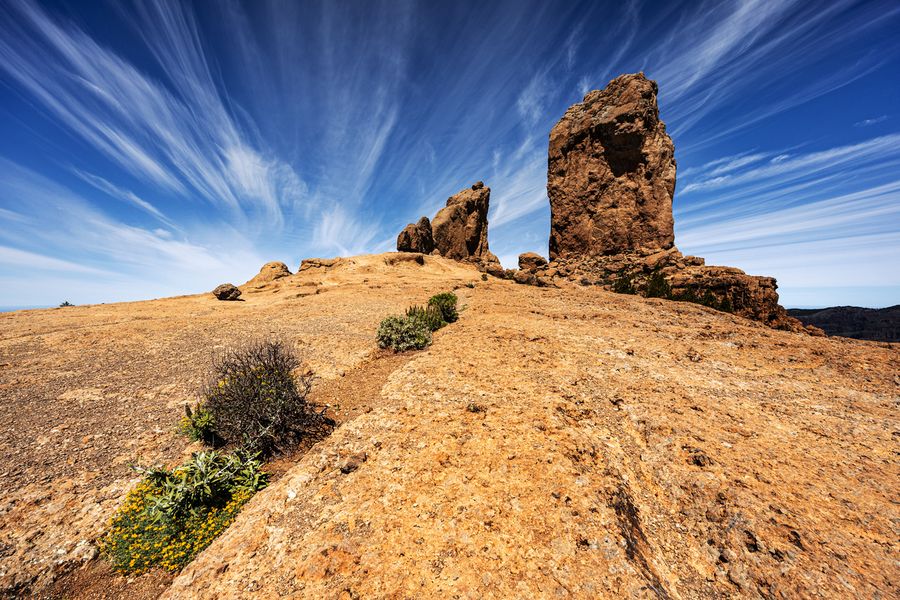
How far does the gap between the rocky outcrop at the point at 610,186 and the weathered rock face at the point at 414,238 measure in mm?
17978

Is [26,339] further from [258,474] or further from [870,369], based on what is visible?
[870,369]

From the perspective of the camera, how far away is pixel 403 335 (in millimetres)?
9914

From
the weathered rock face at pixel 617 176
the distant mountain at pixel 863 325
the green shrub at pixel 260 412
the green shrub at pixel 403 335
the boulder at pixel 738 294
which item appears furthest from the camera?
the weathered rock face at pixel 617 176

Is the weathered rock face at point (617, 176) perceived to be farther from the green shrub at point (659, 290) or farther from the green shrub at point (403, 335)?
the green shrub at point (403, 335)

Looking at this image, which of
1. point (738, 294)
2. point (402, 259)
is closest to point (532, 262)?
point (402, 259)

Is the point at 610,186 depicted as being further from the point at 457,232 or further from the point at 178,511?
the point at 178,511

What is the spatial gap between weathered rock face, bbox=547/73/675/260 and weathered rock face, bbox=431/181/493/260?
1768cm

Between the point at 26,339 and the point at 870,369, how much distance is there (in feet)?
82.7

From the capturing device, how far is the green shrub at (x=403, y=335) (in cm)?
964

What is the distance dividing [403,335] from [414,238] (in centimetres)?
3962

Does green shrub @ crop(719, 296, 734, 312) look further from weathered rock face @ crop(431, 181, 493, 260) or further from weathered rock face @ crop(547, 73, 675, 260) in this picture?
weathered rock face @ crop(431, 181, 493, 260)

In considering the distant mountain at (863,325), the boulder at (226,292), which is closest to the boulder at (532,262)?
the distant mountain at (863,325)

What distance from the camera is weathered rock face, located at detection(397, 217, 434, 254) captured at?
47750 mm

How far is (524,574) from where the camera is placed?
2.98 m
